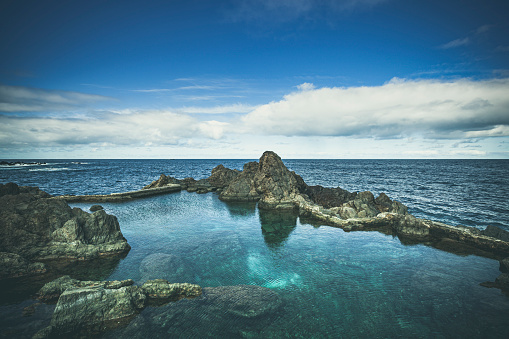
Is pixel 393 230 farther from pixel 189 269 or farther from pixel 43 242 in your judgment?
pixel 43 242

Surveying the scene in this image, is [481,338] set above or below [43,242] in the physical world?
below

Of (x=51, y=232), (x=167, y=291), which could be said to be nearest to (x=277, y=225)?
(x=167, y=291)

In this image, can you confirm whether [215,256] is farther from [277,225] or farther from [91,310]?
[277,225]

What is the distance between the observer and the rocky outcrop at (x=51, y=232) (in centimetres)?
1531

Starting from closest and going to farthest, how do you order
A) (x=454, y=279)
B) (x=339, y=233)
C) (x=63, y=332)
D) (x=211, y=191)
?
(x=63, y=332), (x=454, y=279), (x=339, y=233), (x=211, y=191)

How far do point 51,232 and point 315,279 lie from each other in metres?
19.4

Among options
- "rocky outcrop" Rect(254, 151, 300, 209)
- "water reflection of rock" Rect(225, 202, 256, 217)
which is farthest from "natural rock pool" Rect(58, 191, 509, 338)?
"rocky outcrop" Rect(254, 151, 300, 209)

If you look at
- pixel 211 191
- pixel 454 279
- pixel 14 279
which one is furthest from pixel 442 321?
pixel 211 191

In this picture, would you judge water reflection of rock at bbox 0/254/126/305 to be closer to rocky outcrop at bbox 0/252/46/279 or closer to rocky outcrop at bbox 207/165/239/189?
rocky outcrop at bbox 0/252/46/279

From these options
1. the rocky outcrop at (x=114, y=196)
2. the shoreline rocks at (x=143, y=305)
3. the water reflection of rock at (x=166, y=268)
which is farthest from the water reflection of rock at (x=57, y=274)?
the rocky outcrop at (x=114, y=196)

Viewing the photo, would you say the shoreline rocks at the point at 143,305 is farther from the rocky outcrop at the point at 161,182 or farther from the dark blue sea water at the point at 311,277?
the rocky outcrop at the point at 161,182

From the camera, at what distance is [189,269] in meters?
15.4

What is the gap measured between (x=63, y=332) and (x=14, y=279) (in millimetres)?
7419

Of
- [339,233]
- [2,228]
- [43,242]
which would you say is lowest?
[339,233]
